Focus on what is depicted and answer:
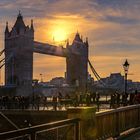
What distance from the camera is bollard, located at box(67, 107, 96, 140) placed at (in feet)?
39.1

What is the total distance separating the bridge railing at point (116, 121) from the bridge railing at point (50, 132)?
2370 mm

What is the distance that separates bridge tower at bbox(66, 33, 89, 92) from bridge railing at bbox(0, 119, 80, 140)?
426ft

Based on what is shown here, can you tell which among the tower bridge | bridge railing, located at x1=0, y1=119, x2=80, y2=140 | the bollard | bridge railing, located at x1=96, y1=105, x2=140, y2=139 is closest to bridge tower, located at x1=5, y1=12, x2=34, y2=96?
the tower bridge

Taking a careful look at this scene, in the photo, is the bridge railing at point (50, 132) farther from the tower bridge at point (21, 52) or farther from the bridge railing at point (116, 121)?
the tower bridge at point (21, 52)

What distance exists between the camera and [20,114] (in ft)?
150

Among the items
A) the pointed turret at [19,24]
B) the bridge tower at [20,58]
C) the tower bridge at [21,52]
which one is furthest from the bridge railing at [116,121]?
the pointed turret at [19,24]

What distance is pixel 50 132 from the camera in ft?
33.8

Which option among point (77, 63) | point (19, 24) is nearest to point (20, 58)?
point (19, 24)

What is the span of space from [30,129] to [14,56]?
119 m

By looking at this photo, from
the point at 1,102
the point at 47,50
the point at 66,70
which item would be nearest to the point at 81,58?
the point at 66,70

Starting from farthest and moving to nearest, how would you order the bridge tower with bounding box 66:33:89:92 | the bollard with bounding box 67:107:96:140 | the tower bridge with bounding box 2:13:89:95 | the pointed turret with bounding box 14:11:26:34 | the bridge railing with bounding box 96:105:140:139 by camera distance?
the bridge tower with bounding box 66:33:89:92 < the pointed turret with bounding box 14:11:26:34 < the tower bridge with bounding box 2:13:89:95 < the bridge railing with bounding box 96:105:140:139 < the bollard with bounding box 67:107:96:140

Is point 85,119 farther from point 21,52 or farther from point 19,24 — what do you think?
point 19,24

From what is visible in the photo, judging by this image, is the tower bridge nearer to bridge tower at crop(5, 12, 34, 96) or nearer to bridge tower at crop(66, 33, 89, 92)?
bridge tower at crop(5, 12, 34, 96)

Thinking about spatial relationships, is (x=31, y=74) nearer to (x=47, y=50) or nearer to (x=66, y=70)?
(x=47, y=50)
